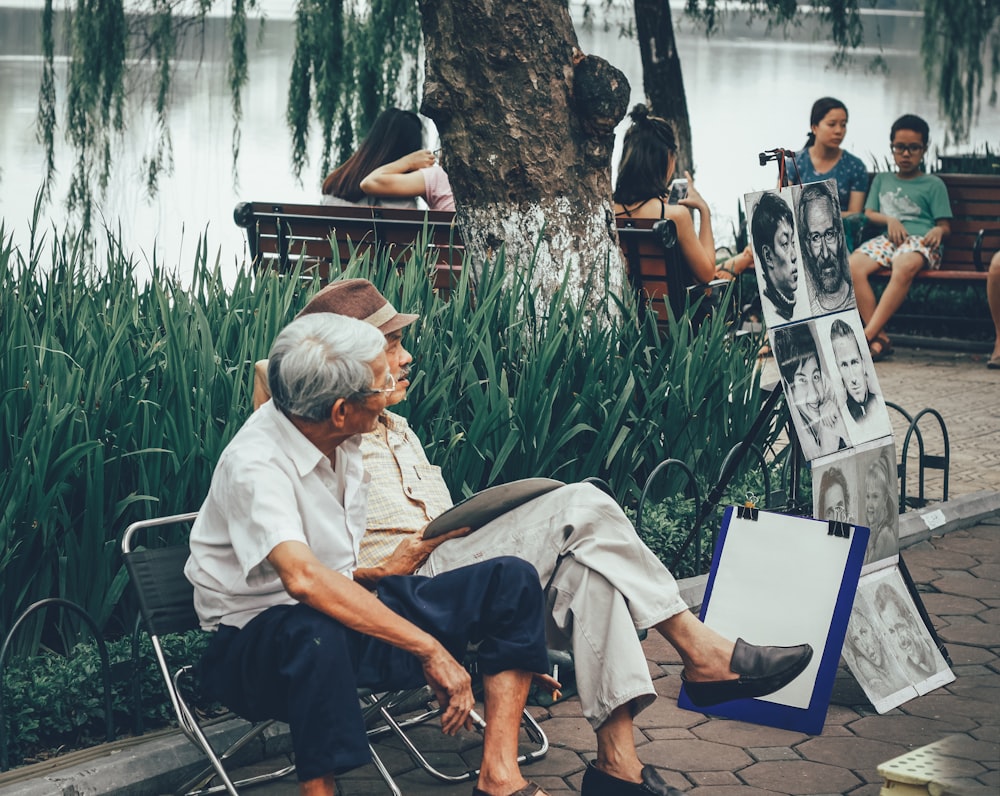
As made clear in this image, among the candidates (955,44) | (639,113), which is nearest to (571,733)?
(639,113)

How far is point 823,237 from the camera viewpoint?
436 cm

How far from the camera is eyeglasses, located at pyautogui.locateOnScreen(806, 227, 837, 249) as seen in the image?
4320 millimetres

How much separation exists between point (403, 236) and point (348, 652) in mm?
4040

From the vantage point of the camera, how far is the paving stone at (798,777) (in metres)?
3.53

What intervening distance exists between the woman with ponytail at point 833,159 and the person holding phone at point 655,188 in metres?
3.00

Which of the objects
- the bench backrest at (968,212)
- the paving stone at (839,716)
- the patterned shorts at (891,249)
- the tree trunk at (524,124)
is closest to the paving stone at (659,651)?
the paving stone at (839,716)

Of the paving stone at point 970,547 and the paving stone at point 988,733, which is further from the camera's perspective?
the paving stone at point 970,547

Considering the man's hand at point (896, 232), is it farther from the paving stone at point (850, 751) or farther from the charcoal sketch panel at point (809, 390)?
the paving stone at point (850, 751)

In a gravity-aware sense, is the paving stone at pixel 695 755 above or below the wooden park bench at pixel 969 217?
below

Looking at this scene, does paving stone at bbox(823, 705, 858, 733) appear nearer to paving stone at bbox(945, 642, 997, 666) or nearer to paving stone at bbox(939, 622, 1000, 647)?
paving stone at bbox(945, 642, 997, 666)

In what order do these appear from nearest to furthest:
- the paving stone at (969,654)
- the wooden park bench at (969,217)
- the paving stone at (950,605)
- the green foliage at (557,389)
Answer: the paving stone at (969,654) → the green foliage at (557,389) → the paving stone at (950,605) → the wooden park bench at (969,217)

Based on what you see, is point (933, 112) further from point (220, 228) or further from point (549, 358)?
point (549, 358)

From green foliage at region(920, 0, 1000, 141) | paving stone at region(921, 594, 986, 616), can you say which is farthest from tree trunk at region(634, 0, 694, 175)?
paving stone at region(921, 594, 986, 616)

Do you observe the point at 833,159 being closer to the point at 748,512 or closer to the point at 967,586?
the point at 967,586
